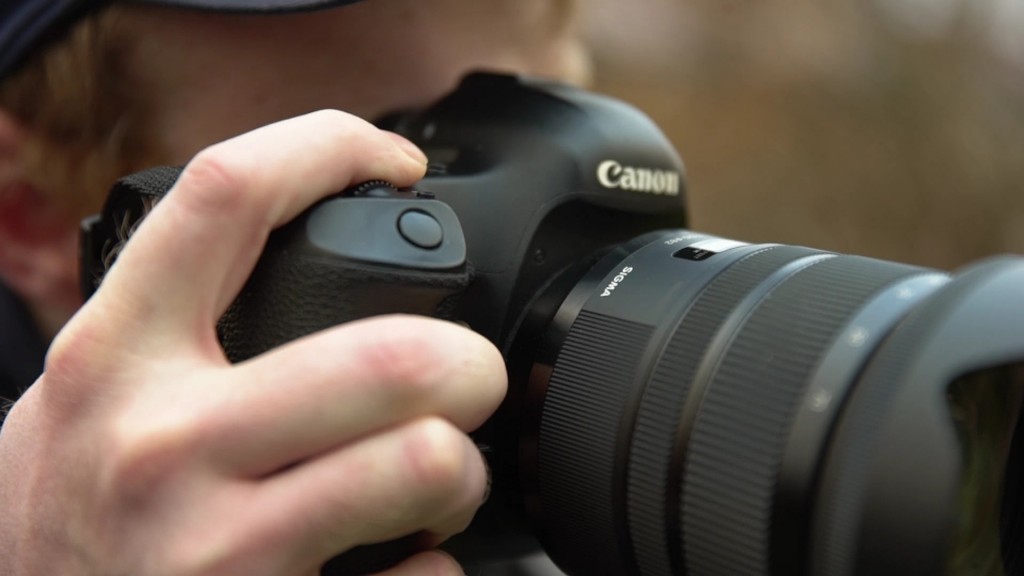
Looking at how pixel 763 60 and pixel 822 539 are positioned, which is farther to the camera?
pixel 763 60

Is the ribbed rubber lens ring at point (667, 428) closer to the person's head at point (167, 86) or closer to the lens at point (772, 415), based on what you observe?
the lens at point (772, 415)

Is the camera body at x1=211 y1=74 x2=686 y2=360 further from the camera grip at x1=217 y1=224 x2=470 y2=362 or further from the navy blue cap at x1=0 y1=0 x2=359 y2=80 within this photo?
the navy blue cap at x1=0 y1=0 x2=359 y2=80

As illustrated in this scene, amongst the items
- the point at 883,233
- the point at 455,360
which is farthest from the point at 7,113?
the point at 883,233

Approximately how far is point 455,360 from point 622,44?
3.75 m

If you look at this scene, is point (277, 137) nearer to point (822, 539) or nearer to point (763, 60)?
point (822, 539)

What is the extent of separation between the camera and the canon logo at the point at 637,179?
61 cm

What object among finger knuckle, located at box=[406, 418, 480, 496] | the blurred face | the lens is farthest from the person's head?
finger knuckle, located at box=[406, 418, 480, 496]

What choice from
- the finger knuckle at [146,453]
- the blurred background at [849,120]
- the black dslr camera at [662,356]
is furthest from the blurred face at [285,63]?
the blurred background at [849,120]

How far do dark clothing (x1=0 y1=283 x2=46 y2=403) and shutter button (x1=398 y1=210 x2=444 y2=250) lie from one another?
467 mm

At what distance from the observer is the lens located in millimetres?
393

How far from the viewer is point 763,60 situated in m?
3.67

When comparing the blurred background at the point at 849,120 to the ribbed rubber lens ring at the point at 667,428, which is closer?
the ribbed rubber lens ring at the point at 667,428

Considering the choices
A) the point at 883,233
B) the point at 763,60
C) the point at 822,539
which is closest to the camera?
the point at 822,539

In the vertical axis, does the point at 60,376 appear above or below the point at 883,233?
above
